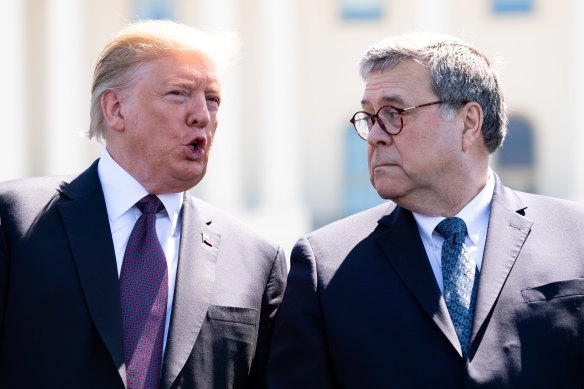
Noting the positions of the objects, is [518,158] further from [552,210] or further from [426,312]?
[426,312]

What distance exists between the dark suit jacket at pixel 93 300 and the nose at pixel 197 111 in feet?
1.28

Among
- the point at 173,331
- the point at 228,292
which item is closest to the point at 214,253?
the point at 228,292

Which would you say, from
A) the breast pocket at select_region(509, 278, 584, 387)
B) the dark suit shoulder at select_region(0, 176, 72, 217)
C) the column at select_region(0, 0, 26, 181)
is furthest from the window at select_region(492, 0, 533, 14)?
the dark suit shoulder at select_region(0, 176, 72, 217)

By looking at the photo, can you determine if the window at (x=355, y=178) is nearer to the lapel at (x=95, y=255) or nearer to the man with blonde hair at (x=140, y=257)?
the man with blonde hair at (x=140, y=257)

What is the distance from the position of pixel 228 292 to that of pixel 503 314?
3.83 feet

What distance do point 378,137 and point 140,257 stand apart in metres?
1.15

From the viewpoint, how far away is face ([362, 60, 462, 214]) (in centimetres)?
393

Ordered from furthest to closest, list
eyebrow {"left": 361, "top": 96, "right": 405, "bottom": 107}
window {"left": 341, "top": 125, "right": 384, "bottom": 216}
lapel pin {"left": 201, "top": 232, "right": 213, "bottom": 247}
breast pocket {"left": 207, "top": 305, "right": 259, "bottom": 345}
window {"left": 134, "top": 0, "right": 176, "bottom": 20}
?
1. window {"left": 134, "top": 0, "right": 176, "bottom": 20}
2. window {"left": 341, "top": 125, "right": 384, "bottom": 216}
3. lapel pin {"left": 201, "top": 232, "right": 213, "bottom": 247}
4. eyebrow {"left": 361, "top": 96, "right": 405, "bottom": 107}
5. breast pocket {"left": 207, "top": 305, "right": 259, "bottom": 345}

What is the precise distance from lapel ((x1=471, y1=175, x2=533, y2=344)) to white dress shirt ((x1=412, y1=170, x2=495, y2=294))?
6 cm

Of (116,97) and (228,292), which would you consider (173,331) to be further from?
(116,97)

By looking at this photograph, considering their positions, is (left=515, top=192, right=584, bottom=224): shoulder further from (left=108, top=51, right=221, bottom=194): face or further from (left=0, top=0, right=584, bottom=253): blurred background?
(left=0, top=0, right=584, bottom=253): blurred background

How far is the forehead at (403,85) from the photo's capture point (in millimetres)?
3918

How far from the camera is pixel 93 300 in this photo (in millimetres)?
3578

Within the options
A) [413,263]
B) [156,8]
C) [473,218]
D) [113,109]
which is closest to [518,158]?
[156,8]
